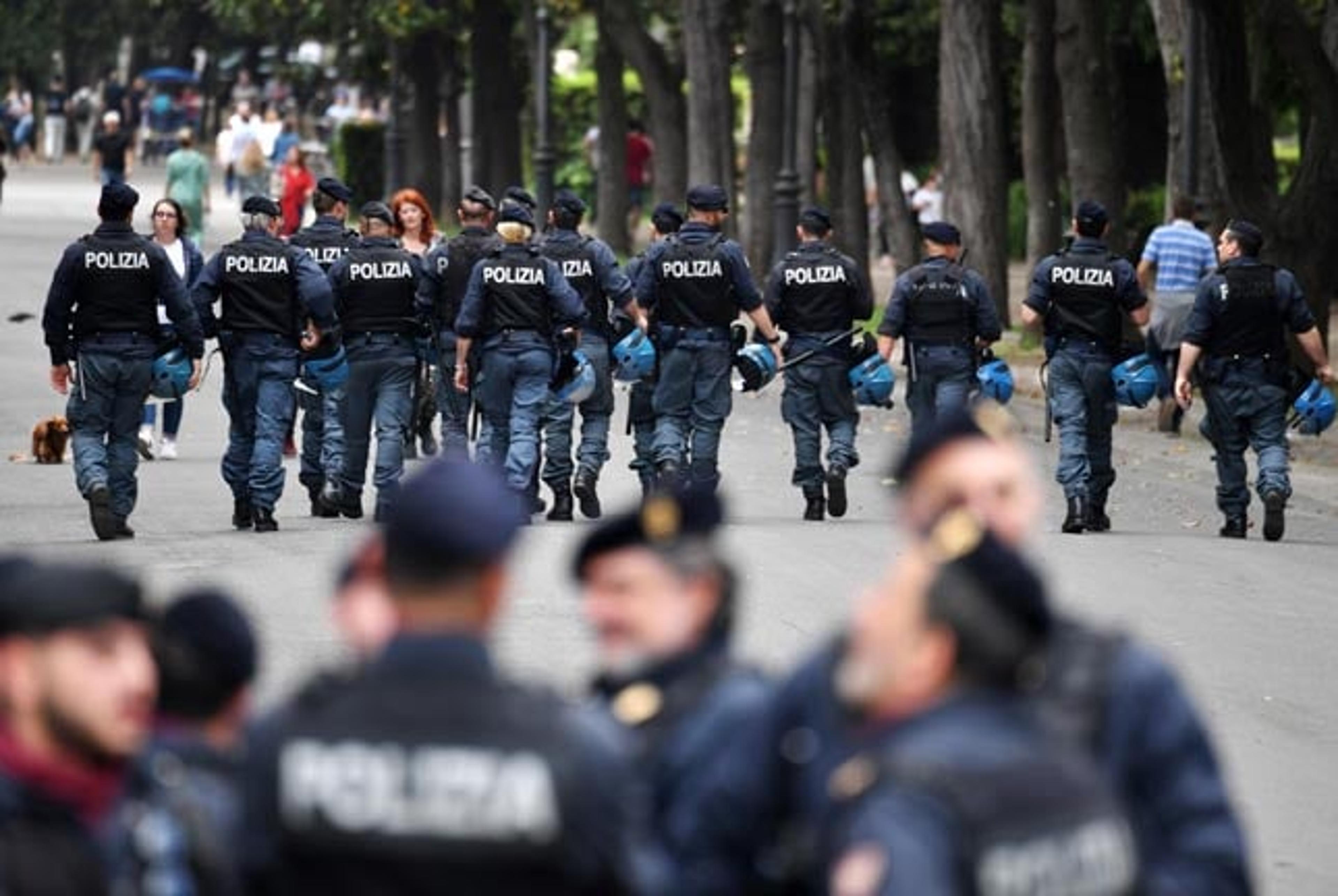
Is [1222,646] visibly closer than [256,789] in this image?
No

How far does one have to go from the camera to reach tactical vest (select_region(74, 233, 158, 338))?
58.0ft

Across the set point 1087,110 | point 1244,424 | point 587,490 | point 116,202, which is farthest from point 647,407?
point 1087,110

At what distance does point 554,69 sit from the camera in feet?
213

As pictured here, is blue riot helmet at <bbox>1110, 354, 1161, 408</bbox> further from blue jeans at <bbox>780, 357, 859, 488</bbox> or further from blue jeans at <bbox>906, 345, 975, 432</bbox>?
blue jeans at <bbox>780, 357, 859, 488</bbox>

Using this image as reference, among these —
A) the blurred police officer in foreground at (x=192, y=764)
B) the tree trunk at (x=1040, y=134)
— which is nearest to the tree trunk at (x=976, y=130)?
the tree trunk at (x=1040, y=134)

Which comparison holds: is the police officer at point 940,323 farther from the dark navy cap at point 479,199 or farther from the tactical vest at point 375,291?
the tactical vest at point 375,291

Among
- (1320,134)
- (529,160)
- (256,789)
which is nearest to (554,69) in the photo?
(529,160)

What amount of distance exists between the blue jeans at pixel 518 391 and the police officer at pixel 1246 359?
11.6 feet

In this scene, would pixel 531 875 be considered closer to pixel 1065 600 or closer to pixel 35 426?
pixel 1065 600

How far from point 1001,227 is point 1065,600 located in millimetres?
17642

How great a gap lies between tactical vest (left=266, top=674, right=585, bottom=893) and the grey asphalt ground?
5769 mm

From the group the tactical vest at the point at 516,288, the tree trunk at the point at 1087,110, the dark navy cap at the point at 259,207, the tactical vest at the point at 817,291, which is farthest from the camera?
the tree trunk at the point at 1087,110

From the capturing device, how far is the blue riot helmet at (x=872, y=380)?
19.7 meters

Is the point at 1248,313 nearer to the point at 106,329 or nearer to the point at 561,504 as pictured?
the point at 561,504
